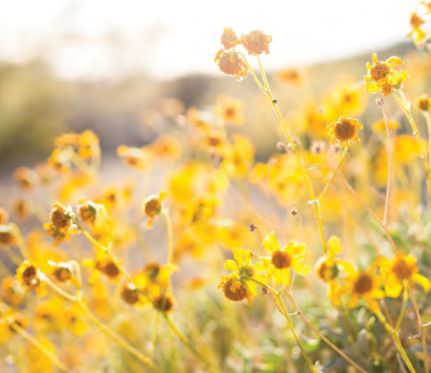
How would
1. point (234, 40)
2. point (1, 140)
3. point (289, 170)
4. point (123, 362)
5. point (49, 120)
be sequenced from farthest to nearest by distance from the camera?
1. point (49, 120)
2. point (1, 140)
3. point (123, 362)
4. point (289, 170)
5. point (234, 40)

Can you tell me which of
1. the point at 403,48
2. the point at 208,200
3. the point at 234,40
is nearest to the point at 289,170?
the point at 208,200

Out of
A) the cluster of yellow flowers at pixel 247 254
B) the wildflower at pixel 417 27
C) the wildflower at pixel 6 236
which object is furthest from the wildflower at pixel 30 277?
the wildflower at pixel 417 27

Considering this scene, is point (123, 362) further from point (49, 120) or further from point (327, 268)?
point (49, 120)

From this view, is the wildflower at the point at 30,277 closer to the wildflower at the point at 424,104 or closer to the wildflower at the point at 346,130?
the wildflower at the point at 346,130

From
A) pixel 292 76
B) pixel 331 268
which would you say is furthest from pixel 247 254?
pixel 292 76

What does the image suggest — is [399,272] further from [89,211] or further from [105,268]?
[105,268]

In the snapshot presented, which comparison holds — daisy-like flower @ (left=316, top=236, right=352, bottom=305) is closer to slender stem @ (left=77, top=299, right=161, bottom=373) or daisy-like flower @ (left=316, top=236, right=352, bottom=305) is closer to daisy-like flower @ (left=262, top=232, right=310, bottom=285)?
daisy-like flower @ (left=262, top=232, right=310, bottom=285)
